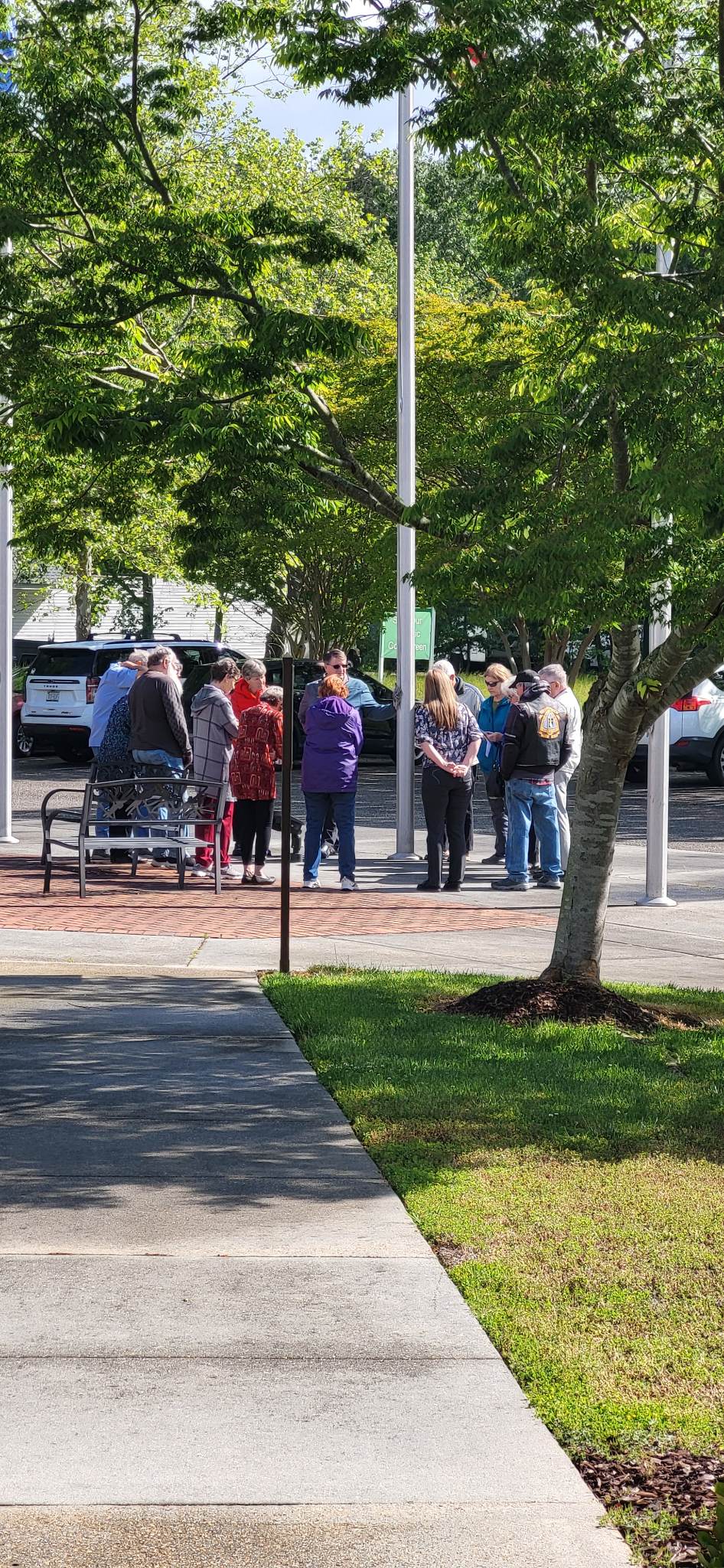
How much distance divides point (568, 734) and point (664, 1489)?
1209 centimetres

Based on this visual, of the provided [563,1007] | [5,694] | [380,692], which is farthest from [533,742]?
[380,692]

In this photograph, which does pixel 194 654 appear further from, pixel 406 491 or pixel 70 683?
pixel 406 491

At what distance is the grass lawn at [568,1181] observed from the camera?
417 centimetres

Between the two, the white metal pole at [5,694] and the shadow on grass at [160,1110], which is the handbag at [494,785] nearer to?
the white metal pole at [5,694]

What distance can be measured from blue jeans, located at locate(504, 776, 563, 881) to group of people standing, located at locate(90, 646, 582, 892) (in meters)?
0.01

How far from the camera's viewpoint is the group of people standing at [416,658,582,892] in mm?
14820

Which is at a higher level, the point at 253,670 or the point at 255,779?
the point at 253,670

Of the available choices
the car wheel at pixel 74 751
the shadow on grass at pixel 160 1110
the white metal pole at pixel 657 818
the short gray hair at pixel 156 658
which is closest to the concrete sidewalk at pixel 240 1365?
the shadow on grass at pixel 160 1110

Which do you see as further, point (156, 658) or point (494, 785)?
point (494, 785)

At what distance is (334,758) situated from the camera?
1461cm

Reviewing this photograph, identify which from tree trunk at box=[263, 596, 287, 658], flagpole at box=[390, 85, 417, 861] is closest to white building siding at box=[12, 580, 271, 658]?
tree trunk at box=[263, 596, 287, 658]

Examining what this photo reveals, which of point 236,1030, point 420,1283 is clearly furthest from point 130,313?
point 420,1283

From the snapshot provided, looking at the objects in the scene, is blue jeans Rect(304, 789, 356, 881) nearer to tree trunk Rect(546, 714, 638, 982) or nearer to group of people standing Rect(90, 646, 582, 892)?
group of people standing Rect(90, 646, 582, 892)

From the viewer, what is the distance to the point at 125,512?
1052cm
